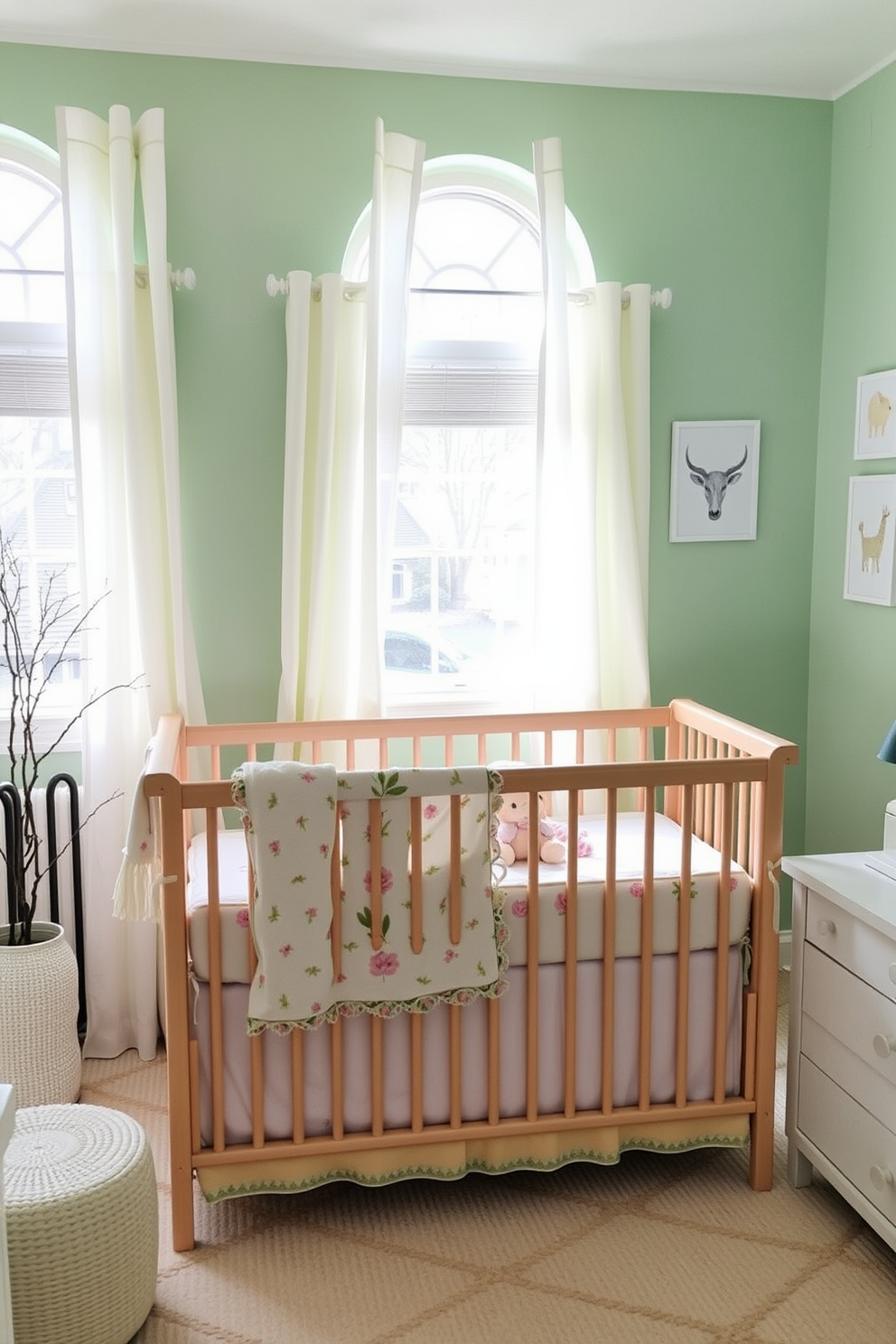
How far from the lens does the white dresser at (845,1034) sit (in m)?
2.03

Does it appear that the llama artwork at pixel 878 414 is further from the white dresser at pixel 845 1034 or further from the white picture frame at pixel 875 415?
the white dresser at pixel 845 1034

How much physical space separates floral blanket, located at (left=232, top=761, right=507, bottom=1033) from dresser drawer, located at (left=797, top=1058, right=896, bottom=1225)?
65cm

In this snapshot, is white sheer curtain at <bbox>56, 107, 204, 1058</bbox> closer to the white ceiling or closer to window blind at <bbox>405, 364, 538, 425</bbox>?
the white ceiling

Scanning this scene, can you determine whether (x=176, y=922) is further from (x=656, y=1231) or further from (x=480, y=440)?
(x=480, y=440)

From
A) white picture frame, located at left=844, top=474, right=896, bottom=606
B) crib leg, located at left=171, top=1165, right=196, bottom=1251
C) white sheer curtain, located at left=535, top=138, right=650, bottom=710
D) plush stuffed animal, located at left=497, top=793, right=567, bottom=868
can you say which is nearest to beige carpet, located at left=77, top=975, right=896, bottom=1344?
crib leg, located at left=171, top=1165, right=196, bottom=1251

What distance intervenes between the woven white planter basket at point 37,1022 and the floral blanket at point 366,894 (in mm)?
782

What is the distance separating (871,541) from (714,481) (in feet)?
1.51

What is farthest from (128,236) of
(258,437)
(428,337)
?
(428,337)

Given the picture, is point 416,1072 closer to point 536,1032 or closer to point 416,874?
point 536,1032

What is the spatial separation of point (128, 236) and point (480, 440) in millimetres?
1025

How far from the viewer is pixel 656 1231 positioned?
2225 mm

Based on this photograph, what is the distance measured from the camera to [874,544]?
299 cm

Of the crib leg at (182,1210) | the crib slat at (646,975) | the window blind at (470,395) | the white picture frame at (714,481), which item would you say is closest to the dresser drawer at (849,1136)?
the crib slat at (646,975)

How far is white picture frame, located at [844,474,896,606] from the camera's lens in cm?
292
